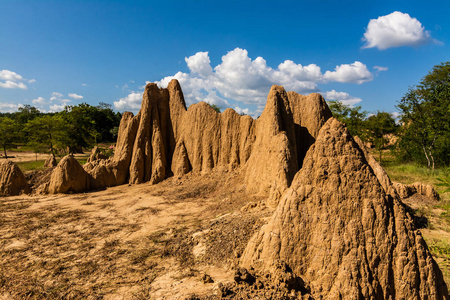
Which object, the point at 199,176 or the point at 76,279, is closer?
the point at 76,279

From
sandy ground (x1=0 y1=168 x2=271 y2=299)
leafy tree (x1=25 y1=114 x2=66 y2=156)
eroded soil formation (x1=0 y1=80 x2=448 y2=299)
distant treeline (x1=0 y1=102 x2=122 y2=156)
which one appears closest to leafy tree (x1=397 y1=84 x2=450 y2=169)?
eroded soil formation (x1=0 y1=80 x2=448 y2=299)

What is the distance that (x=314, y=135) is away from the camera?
1227 centimetres

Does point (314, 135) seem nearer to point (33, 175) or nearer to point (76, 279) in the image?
point (76, 279)

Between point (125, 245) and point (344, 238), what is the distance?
5.78m

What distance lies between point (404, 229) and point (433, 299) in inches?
40.3

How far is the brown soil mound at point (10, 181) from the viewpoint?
530 inches

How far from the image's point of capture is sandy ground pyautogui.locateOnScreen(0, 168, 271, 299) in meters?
4.86

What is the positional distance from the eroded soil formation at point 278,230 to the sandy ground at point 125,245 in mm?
44

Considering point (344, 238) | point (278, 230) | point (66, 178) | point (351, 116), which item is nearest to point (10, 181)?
point (66, 178)

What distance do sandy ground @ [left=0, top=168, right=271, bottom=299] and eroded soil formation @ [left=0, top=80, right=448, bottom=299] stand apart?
44 millimetres

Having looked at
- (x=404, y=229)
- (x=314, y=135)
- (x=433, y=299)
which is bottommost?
(x=433, y=299)

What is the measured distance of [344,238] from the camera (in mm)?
3852

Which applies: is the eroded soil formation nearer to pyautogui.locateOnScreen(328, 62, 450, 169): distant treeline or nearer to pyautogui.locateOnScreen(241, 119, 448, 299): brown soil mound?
pyautogui.locateOnScreen(241, 119, 448, 299): brown soil mound

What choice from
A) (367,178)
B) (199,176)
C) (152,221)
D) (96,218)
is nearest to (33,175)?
(96,218)
